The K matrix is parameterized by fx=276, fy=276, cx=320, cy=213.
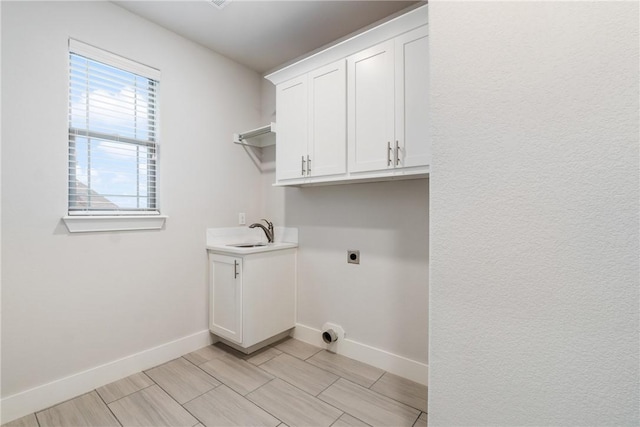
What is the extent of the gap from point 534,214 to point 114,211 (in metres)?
2.47

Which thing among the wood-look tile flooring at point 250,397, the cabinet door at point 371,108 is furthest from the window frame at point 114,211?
the cabinet door at point 371,108

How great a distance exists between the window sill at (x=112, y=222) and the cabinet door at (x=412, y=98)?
189 cm

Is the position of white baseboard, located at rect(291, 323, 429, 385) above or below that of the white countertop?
below

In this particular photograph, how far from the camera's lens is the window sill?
1.80 metres

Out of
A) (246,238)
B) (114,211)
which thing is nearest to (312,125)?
(246,238)

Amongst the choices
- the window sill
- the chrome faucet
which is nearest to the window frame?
the window sill

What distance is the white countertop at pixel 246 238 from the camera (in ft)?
8.06

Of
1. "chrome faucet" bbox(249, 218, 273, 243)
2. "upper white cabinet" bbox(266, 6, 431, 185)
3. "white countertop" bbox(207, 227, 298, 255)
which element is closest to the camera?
"upper white cabinet" bbox(266, 6, 431, 185)

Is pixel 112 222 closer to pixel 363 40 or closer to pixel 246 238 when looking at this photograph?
pixel 246 238

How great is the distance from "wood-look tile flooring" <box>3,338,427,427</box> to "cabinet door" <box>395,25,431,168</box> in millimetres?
1500

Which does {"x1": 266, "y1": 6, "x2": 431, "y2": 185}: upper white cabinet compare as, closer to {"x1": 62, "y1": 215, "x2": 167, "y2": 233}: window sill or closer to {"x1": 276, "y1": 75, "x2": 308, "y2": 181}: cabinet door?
{"x1": 276, "y1": 75, "x2": 308, "y2": 181}: cabinet door

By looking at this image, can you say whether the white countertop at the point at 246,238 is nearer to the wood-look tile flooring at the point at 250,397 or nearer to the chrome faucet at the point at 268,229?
the chrome faucet at the point at 268,229

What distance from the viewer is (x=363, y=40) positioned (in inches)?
73.7

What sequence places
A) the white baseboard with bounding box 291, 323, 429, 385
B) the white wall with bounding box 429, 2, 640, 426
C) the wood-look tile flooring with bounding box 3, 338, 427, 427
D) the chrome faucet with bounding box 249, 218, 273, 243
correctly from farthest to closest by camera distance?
the chrome faucet with bounding box 249, 218, 273, 243 < the white baseboard with bounding box 291, 323, 429, 385 < the wood-look tile flooring with bounding box 3, 338, 427, 427 < the white wall with bounding box 429, 2, 640, 426
